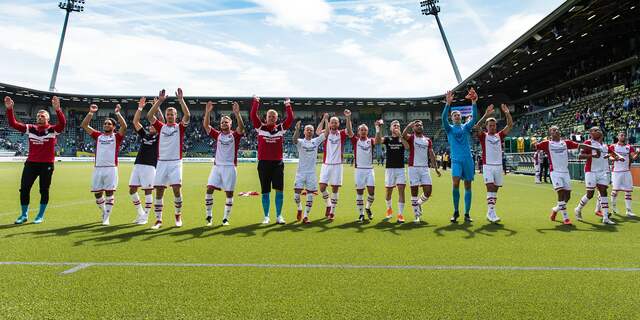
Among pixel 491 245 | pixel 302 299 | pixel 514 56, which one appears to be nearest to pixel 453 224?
pixel 491 245

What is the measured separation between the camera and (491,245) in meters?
5.88

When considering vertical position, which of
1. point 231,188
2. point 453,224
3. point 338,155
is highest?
point 338,155

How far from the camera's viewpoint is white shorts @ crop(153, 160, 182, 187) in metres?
7.37

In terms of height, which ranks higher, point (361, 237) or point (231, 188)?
point (231, 188)

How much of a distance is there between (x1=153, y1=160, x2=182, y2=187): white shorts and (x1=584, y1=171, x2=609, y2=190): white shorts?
879cm

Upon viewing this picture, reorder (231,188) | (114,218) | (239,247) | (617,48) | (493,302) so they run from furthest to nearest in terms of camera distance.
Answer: (617,48) < (114,218) < (231,188) < (239,247) < (493,302)

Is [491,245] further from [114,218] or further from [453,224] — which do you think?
[114,218]

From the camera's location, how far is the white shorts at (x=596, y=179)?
8.51 m


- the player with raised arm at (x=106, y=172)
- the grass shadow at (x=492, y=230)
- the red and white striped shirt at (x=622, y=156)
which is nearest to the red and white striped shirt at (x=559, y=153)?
the red and white striped shirt at (x=622, y=156)

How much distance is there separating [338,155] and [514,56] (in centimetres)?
3213

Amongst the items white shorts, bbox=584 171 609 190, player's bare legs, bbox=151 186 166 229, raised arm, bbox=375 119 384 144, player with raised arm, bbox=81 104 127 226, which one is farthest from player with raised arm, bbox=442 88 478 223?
player with raised arm, bbox=81 104 127 226

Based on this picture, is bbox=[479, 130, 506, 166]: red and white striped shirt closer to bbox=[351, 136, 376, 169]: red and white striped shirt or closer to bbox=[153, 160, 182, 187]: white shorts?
bbox=[351, 136, 376, 169]: red and white striped shirt

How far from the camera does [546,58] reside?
35688mm

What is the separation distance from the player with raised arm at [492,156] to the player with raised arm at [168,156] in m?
6.12
